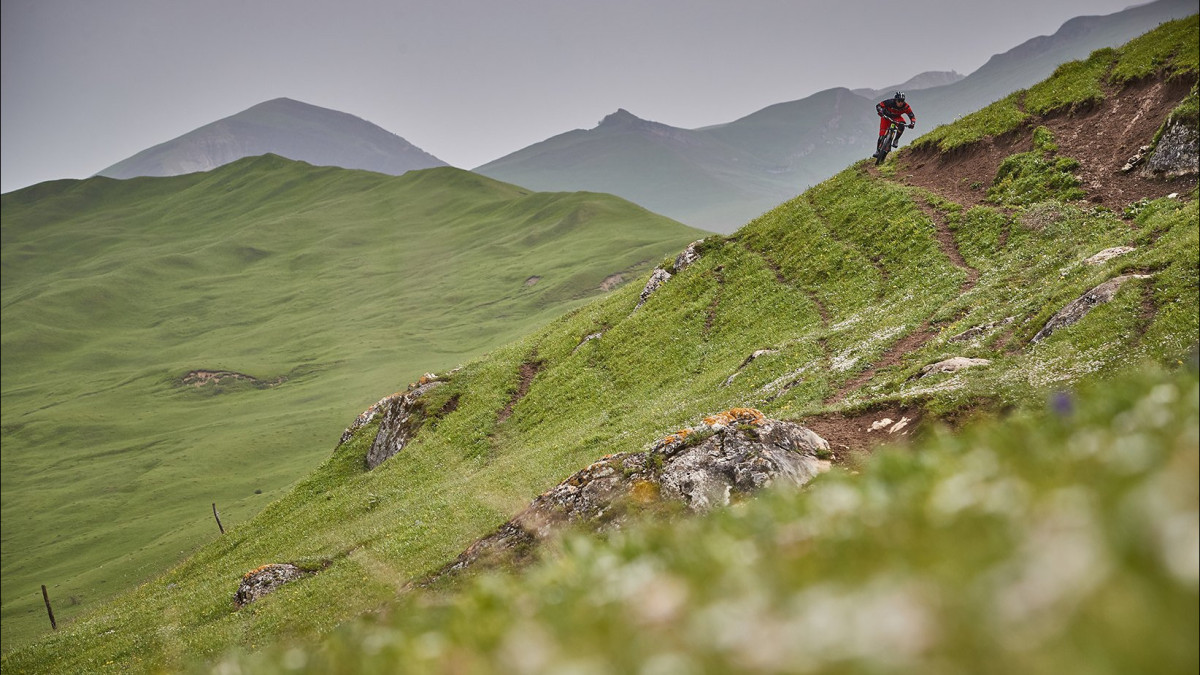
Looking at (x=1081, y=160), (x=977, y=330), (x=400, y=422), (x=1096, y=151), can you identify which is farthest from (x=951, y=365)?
(x=400, y=422)

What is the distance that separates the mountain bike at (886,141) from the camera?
48406 millimetres

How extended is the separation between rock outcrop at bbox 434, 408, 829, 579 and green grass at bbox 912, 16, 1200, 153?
36.4 meters

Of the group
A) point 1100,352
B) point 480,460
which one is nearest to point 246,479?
point 480,460

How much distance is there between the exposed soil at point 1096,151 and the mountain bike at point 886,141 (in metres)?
2.73

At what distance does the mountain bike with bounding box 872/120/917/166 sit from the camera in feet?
159

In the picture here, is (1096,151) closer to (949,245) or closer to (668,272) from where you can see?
(949,245)

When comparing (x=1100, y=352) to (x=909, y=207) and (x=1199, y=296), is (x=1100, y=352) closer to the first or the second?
(x=1199, y=296)

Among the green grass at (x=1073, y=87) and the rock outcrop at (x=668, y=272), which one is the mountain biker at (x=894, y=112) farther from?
the rock outcrop at (x=668, y=272)

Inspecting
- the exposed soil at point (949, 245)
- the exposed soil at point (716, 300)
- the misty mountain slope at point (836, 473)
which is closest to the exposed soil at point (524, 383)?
the misty mountain slope at point (836, 473)

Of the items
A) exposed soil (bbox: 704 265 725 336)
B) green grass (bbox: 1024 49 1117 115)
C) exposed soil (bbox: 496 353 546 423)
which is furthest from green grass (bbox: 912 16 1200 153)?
exposed soil (bbox: 496 353 546 423)

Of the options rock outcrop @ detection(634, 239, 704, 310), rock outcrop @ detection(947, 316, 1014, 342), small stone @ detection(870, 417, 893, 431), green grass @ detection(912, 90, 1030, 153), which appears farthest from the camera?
rock outcrop @ detection(634, 239, 704, 310)

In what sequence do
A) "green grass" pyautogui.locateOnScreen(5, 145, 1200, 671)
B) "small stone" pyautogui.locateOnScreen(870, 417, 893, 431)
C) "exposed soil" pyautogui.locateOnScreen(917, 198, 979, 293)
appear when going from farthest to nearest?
1. "exposed soil" pyautogui.locateOnScreen(917, 198, 979, 293)
2. "green grass" pyautogui.locateOnScreen(5, 145, 1200, 671)
3. "small stone" pyautogui.locateOnScreen(870, 417, 893, 431)

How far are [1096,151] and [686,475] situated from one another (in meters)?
35.5

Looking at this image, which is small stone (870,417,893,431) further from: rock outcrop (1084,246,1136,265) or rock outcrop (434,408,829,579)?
rock outcrop (1084,246,1136,265)
